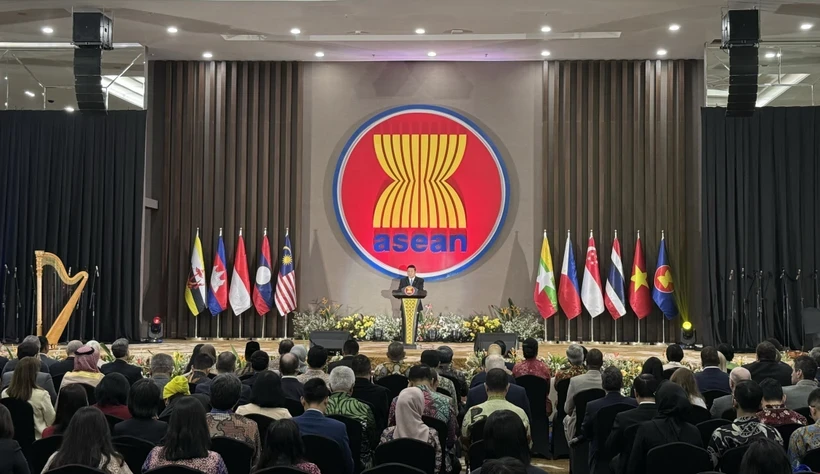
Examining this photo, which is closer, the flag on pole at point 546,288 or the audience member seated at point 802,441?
the audience member seated at point 802,441

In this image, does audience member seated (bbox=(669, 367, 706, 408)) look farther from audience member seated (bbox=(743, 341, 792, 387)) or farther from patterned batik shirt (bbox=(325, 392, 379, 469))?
patterned batik shirt (bbox=(325, 392, 379, 469))

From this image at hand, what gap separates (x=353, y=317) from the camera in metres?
14.1

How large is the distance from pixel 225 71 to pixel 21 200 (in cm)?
399

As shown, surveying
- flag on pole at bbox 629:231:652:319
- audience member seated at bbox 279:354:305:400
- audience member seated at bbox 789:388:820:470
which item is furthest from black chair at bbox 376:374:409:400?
flag on pole at bbox 629:231:652:319

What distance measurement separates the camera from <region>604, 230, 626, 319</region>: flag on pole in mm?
14055

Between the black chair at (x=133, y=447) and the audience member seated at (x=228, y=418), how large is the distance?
32 cm

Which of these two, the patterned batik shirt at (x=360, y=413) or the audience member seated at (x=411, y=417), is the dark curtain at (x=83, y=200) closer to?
the patterned batik shirt at (x=360, y=413)

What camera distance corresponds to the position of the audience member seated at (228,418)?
421 centimetres

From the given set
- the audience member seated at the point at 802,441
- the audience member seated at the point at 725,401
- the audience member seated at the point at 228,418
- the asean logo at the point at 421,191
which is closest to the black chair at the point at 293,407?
the audience member seated at the point at 228,418

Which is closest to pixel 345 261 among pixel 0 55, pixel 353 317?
pixel 353 317

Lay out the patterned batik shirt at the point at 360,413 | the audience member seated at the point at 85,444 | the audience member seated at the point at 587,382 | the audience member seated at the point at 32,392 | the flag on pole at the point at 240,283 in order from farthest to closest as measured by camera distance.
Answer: the flag on pole at the point at 240,283 < the audience member seated at the point at 587,382 < the audience member seated at the point at 32,392 < the patterned batik shirt at the point at 360,413 < the audience member seated at the point at 85,444

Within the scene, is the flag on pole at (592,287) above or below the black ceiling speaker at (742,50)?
below

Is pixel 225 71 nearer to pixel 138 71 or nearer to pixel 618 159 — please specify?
pixel 138 71

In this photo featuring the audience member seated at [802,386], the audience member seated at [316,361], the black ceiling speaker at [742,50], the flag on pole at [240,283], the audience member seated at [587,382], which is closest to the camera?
the audience member seated at [802,386]
